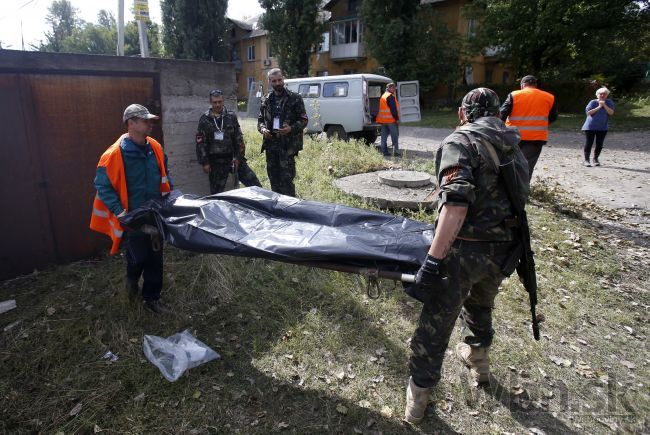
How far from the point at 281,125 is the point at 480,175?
357 cm

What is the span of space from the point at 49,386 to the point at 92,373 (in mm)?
262

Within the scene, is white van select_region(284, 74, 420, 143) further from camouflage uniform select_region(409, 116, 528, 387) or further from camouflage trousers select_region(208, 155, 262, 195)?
camouflage uniform select_region(409, 116, 528, 387)

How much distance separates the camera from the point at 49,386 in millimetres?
2789

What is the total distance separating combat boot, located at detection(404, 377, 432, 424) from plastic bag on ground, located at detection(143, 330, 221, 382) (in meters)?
1.45

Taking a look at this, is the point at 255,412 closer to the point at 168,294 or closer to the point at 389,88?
the point at 168,294

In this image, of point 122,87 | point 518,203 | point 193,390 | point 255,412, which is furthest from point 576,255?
point 122,87

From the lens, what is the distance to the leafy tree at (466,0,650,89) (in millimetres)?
17344

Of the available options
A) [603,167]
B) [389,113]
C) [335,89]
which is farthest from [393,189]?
[335,89]

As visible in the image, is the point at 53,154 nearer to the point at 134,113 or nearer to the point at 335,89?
the point at 134,113

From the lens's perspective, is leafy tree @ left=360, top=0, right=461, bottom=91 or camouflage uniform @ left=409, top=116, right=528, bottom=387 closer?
camouflage uniform @ left=409, top=116, right=528, bottom=387

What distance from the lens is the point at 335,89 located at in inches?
477

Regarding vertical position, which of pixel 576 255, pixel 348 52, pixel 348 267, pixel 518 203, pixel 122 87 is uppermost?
pixel 348 52

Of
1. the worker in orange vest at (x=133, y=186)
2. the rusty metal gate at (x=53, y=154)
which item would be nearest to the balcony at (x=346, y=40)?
the rusty metal gate at (x=53, y=154)

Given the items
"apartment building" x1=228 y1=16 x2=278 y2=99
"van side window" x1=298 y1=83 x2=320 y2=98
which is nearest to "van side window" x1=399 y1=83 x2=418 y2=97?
"van side window" x1=298 y1=83 x2=320 y2=98
